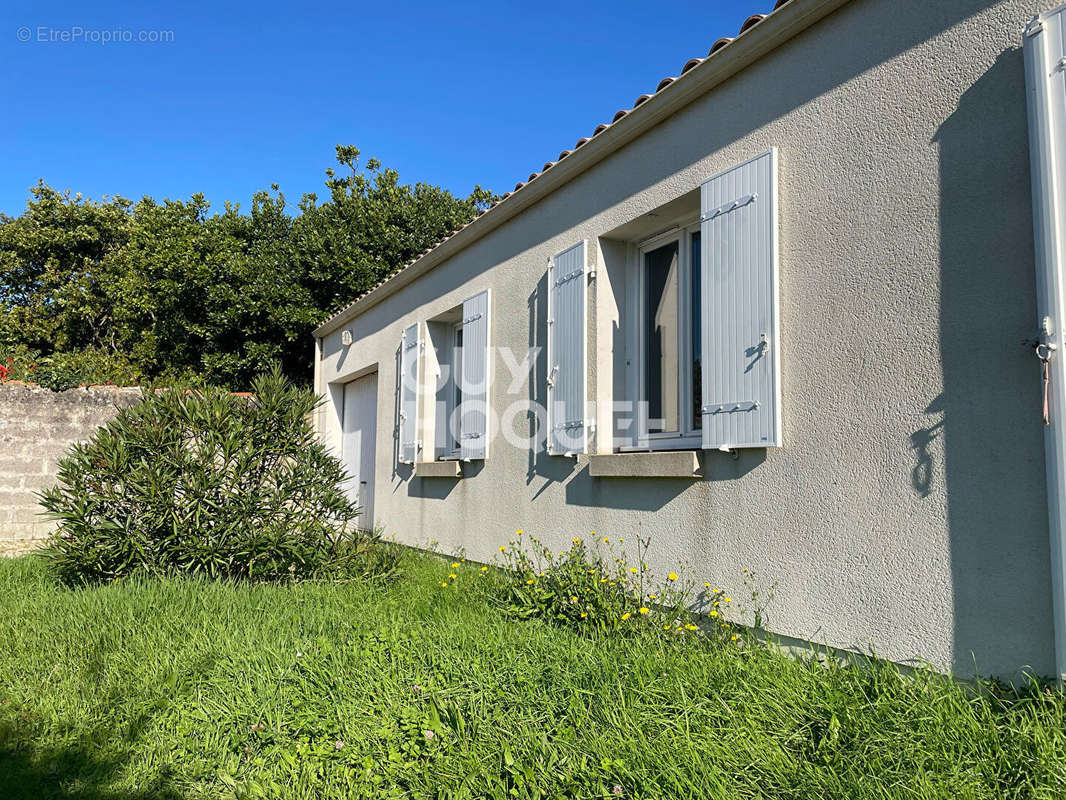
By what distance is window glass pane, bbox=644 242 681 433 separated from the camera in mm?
4914

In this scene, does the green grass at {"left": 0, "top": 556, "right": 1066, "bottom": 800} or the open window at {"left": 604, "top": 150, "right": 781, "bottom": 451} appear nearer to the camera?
the green grass at {"left": 0, "top": 556, "right": 1066, "bottom": 800}

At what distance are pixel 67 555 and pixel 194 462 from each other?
114cm

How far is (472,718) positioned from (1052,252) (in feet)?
8.86

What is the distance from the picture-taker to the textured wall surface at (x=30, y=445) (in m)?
9.88

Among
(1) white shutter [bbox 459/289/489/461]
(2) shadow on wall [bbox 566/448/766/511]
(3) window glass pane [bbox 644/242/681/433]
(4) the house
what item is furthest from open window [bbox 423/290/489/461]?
(3) window glass pane [bbox 644/242/681/433]

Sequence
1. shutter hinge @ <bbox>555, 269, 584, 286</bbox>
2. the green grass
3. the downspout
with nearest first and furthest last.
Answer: the green grass < the downspout < shutter hinge @ <bbox>555, 269, 584, 286</bbox>

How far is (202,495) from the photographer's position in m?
5.78

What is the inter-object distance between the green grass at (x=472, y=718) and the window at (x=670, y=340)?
56.9 inches

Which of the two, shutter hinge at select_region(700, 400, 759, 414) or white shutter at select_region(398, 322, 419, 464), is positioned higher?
white shutter at select_region(398, 322, 419, 464)

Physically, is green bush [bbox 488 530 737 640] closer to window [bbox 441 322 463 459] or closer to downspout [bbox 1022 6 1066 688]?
downspout [bbox 1022 6 1066 688]

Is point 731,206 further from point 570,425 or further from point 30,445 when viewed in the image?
point 30,445

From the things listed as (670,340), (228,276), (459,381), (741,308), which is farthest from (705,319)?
(228,276)

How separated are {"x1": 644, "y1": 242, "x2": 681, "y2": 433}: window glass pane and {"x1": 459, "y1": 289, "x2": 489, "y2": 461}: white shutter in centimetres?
208

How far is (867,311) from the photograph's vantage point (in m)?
3.41
